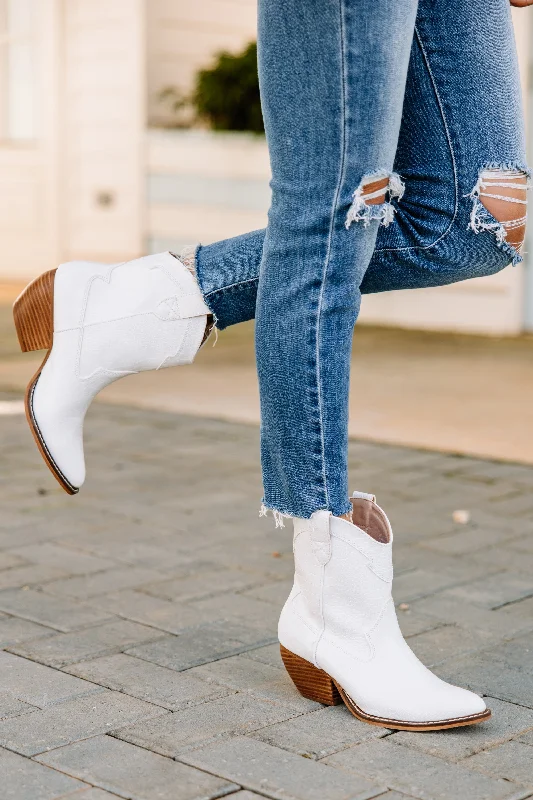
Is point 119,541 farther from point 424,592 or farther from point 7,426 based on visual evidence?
point 7,426

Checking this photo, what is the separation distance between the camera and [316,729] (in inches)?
55.7

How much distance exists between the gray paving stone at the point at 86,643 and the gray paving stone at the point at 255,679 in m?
0.15

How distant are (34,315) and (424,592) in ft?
2.79

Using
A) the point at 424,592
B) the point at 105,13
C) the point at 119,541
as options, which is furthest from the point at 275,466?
the point at 105,13

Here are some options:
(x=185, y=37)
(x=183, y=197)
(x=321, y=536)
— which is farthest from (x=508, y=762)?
(x=185, y=37)

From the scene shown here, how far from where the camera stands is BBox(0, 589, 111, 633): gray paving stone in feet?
6.00

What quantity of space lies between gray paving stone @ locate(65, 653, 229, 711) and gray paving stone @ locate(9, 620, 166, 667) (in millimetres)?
29

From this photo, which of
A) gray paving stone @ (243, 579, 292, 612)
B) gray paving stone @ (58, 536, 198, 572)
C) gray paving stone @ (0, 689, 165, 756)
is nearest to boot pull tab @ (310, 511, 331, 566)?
gray paving stone @ (0, 689, 165, 756)

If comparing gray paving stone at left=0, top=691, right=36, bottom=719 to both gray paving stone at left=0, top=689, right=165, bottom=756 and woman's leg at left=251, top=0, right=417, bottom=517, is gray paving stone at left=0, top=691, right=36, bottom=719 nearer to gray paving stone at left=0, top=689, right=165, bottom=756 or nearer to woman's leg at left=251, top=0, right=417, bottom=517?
gray paving stone at left=0, top=689, right=165, bottom=756

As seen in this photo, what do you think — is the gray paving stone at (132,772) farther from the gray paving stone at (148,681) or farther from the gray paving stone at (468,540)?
the gray paving stone at (468,540)

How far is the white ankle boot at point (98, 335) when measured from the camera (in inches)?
59.1

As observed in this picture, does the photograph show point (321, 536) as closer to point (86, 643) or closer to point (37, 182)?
point (86, 643)

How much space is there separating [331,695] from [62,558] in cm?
86

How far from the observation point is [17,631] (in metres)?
1.78
